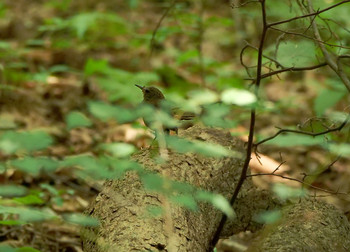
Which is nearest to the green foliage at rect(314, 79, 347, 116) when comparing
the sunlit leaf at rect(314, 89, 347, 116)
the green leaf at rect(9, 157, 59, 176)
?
the sunlit leaf at rect(314, 89, 347, 116)

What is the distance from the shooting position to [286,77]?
7.58 metres

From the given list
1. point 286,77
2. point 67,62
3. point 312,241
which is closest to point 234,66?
Result: point 286,77

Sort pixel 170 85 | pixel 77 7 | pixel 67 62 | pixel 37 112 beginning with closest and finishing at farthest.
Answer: pixel 37 112, pixel 170 85, pixel 67 62, pixel 77 7

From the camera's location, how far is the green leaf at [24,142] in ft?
4.82

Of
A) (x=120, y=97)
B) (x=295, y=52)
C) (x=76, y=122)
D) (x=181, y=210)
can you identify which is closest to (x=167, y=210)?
(x=181, y=210)

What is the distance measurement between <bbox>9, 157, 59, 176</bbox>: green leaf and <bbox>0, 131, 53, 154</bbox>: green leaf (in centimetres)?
4

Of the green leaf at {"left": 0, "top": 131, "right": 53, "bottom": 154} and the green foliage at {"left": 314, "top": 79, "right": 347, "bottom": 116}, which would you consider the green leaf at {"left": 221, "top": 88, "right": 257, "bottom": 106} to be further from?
the green foliage at {"left": 314, "top": 79, "right": 347, "bottom": 116}

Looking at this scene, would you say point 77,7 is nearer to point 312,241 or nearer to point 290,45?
point 290,45

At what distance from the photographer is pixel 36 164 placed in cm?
152

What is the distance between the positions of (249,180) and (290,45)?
82 cm

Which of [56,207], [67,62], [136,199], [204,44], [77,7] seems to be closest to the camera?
[136,199]

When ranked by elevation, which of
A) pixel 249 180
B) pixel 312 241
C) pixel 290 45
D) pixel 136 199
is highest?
pixel 290 45

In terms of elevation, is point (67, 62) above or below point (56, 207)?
below

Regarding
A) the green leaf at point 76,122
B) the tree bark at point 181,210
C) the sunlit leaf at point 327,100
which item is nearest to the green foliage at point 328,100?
the sunlit leaf at point 327,100
